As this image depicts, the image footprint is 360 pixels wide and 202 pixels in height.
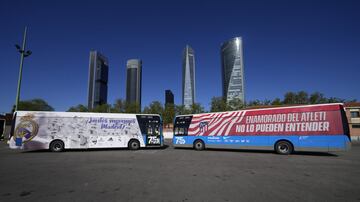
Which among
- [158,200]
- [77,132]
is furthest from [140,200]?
[77,132]

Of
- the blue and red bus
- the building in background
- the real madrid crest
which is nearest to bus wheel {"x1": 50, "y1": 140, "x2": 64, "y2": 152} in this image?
the real madrid crest

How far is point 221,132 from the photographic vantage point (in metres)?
13.7

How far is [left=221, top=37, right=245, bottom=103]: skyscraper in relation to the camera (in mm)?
102750

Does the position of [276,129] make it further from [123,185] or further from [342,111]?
[123,185]

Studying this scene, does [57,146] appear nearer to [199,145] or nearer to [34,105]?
[199,145]

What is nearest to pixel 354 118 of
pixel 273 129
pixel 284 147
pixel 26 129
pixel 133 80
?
pixel 284 147

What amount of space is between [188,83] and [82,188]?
A: 174 metres

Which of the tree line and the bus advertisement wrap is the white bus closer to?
the bus advertisement wrap

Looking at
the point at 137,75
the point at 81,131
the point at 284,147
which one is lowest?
the point at 284,147

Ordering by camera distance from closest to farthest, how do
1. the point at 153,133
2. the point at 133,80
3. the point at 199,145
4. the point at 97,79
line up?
1. the point at 199,145
2. the point at 153,133
3. the point at 97,79
4. the point at 133,80

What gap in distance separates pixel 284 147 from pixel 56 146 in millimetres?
16626

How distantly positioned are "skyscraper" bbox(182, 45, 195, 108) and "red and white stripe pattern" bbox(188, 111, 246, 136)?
479 feet

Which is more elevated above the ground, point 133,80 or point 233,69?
point 133,80

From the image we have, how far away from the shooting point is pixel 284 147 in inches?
455
